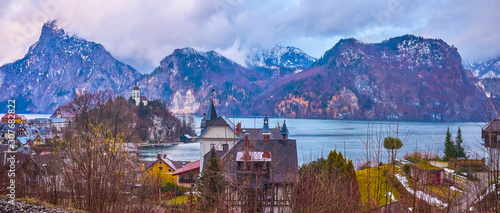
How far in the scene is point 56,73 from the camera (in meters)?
172

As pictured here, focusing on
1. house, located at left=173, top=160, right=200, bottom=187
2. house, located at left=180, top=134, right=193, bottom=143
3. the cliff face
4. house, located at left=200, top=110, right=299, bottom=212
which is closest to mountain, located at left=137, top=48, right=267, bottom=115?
the cliff face

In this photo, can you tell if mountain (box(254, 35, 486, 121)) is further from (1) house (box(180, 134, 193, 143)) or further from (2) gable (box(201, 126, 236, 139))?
(2) gable (box(201, 126, 236, 139))

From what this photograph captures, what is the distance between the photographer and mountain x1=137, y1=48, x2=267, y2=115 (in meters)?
165

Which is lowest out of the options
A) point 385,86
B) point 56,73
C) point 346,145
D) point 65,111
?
point 346,145

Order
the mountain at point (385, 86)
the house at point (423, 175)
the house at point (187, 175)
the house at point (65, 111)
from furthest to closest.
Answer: the mountain at point (385, 86)
the house at point (187, 175)
the house at point (65, 111)
the house at point (423, 175)

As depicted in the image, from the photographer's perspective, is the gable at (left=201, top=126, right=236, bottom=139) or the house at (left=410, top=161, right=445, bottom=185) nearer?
the house at (left=410, top=161, right=445, bottom=185)

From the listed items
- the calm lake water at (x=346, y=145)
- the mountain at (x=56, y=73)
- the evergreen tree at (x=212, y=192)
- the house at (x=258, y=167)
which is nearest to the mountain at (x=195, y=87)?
the mountain at (x=56, y=73)

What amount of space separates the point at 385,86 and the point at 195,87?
8669 cm

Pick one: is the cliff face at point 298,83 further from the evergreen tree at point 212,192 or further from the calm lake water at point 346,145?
the evergreen tree at point 212,192

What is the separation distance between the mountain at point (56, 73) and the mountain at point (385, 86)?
3073 inches

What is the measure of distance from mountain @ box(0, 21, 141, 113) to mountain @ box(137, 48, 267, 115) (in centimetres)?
1545

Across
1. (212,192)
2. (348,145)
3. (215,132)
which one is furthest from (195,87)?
(212,192)

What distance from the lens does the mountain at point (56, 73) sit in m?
144

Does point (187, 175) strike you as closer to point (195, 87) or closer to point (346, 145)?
point (346, 145)
